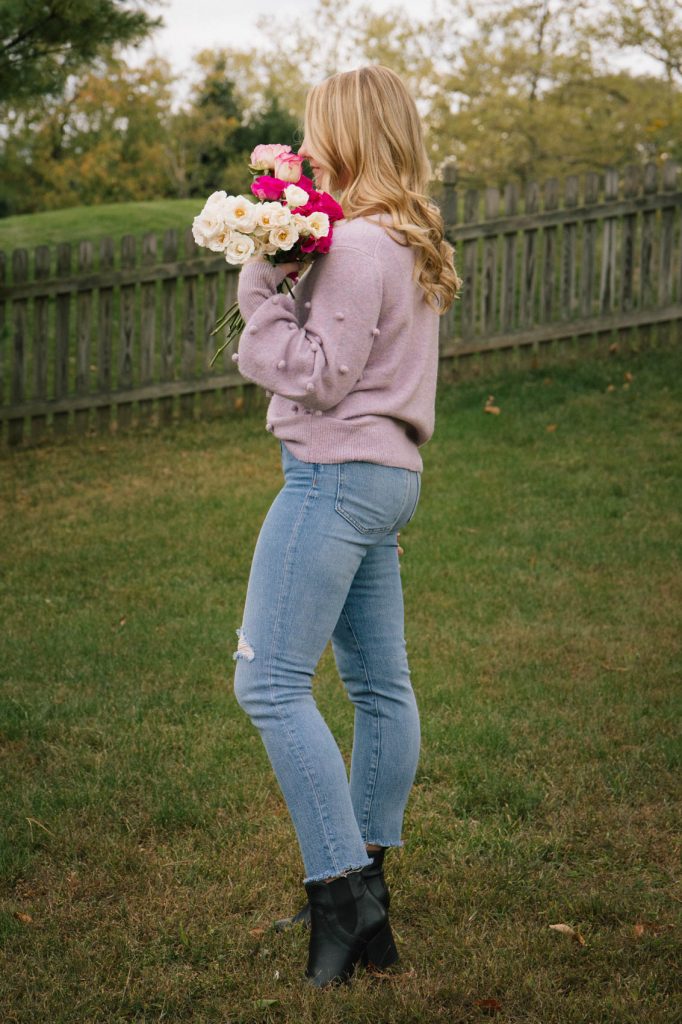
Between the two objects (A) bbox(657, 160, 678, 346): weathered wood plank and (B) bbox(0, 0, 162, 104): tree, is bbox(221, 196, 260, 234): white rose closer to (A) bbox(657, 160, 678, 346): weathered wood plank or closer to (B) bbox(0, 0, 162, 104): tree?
(B) bbox(0, 0, 162, 104): tree

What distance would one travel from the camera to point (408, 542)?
6109 millimetres

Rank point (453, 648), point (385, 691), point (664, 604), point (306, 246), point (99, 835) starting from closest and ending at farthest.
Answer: point (306, 246) < point (385, 691) < point (99, 835) < point (453, 648) < point (664, 604)

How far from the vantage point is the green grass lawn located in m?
2.68

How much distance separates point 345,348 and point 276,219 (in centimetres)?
30

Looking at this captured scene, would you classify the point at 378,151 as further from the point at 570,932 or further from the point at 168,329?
the point at 168,329

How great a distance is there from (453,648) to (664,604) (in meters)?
1.07

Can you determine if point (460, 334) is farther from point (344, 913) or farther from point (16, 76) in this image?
point (344, 913)

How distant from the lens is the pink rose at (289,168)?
2.46 metres

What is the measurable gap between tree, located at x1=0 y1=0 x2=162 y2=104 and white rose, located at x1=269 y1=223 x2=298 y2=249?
6491 mm

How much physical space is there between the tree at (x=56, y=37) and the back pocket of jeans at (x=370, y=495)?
6.61m

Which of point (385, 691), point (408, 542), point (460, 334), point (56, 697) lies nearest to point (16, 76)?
point (460, 334)

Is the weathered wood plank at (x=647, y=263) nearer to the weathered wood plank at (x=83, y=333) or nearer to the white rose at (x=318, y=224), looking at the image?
the weathered wood plank at (x=83, y=333)

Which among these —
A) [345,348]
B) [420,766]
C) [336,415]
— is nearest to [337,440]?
[336,415]

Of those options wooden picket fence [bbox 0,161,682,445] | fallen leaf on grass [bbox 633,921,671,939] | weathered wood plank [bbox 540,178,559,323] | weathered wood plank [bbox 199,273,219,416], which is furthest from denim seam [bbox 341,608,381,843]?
weathered wood plank [bbox 540,178,559,323]
